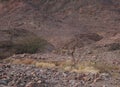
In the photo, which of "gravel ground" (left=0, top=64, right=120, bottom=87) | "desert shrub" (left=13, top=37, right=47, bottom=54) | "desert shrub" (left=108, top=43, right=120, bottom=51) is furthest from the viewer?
"desert shrub" (left=108, top=43, right=120, bottom=51)

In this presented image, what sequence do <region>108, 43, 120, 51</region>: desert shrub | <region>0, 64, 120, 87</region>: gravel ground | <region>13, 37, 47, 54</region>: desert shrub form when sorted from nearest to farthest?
<region>0, 64, 120, 87</region>: gravel ground
<region>13, 37, 47, 54</region>: desert shrub
<region>108, 43, 120, 51</region>: desert shrub

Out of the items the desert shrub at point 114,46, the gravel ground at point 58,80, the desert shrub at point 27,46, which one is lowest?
the desert shrub at point 114,46

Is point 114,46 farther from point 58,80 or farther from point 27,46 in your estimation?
point 58,80

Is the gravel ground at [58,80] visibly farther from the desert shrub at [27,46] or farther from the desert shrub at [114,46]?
the desert shrub at [114,46]

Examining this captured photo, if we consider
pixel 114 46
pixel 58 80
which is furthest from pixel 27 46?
pixel 58 80

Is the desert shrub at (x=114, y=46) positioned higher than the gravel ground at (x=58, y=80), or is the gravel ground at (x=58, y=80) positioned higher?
the gravel ground at (x=58, y=80)

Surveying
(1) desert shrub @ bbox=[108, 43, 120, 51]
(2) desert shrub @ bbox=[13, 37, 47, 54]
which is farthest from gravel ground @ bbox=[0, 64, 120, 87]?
(1) desert shrub @ bbox=[108, 43, 120, 51]

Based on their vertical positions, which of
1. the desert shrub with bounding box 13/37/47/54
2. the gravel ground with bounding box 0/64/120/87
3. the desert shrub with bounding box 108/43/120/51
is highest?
the gravel ground with bounding box 0/64/120/87

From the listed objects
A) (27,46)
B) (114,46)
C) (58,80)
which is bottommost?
(114,46)

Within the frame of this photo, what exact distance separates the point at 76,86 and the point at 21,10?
5894 cm

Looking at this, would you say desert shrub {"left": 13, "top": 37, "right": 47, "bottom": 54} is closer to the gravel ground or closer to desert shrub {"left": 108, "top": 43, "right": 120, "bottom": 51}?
desert shrub {"left": 108, "top": 43, "right": 120, "bottom": 51}

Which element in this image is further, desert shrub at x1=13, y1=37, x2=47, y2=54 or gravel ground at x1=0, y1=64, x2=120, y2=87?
desert shrub at x1=13, y1=37, x2=47, y2=54

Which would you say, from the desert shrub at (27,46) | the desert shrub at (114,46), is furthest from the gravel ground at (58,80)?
the desert shrub at (114,46)

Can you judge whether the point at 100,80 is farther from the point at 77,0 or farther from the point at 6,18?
the point at 77,0
